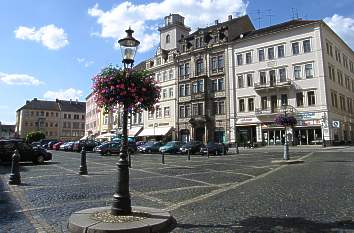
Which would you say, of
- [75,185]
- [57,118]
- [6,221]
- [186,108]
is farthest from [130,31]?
[57,118]

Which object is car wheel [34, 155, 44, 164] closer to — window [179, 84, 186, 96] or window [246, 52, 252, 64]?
window [246, 52, 252, 64]

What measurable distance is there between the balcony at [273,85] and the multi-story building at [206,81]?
18.6 feet

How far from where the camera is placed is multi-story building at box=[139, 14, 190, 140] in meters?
61.1

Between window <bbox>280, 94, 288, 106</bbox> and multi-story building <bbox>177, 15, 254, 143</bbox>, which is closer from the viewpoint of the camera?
window <bbox>280, 94, 288, 106</bbox>

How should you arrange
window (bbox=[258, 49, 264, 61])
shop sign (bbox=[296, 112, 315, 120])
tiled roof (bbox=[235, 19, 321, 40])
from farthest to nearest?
window (bbox=[258, 49, 264, 61])
tiled roof (bbox=[235, 19, 321, 40])
shop sign (bbox=[296, 112, 315, 120])

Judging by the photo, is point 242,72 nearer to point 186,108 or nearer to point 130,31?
point 186,108

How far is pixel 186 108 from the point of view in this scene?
192 ft

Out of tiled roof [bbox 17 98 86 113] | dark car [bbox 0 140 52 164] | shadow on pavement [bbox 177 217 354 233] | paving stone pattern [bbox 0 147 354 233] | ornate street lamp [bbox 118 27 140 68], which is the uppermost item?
tiled roof [bbox 17 98 86 113]

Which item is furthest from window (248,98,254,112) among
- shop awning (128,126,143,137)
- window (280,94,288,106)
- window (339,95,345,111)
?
shop awning (128,126,143,137)

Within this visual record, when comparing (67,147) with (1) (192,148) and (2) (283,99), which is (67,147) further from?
(2) (283,99)

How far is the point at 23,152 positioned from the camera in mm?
22375

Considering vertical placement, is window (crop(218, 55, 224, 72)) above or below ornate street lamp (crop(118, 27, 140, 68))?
above

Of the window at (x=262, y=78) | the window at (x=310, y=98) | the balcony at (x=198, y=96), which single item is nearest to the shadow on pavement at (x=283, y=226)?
the window at (x=310, y=98)

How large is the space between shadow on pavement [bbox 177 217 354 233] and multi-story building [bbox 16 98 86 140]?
390 feet
